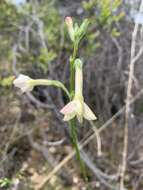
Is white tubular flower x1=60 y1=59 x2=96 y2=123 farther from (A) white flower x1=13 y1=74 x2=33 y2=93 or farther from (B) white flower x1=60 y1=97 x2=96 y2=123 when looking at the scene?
(A) white flower x1=13 y1=74 x2=33 y2=93

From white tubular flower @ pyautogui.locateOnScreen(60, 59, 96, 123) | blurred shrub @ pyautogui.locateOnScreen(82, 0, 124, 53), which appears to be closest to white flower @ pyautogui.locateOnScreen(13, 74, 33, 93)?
white tubular flower @ pyautogui.locateOnScreen(60, 59, 96, 123)

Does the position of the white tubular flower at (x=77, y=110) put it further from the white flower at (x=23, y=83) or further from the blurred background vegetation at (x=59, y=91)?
the blurred background vegetation at (x=59, y=91)

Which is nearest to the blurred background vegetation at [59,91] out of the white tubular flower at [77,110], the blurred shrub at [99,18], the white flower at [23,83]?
the blurred shrub at [99,18]

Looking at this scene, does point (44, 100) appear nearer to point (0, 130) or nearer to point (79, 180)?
point (0, 130)

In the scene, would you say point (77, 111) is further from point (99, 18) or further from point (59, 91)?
point (59, 91)

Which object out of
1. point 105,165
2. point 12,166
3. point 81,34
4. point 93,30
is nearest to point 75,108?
point 81,34

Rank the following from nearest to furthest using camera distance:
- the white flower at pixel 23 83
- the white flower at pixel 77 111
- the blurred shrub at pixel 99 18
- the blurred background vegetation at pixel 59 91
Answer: the white flower at pixel 77 111 → the white flower at pixel 23 83 → the blurred shrub at pixel 99 18 → the blurred background vegetation at pixel 59 91

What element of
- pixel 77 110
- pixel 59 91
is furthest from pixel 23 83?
pixel 59 91

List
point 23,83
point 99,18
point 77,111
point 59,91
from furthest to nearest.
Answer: point 59,91 < point 99,18 < point 23,83 < point 77,111
